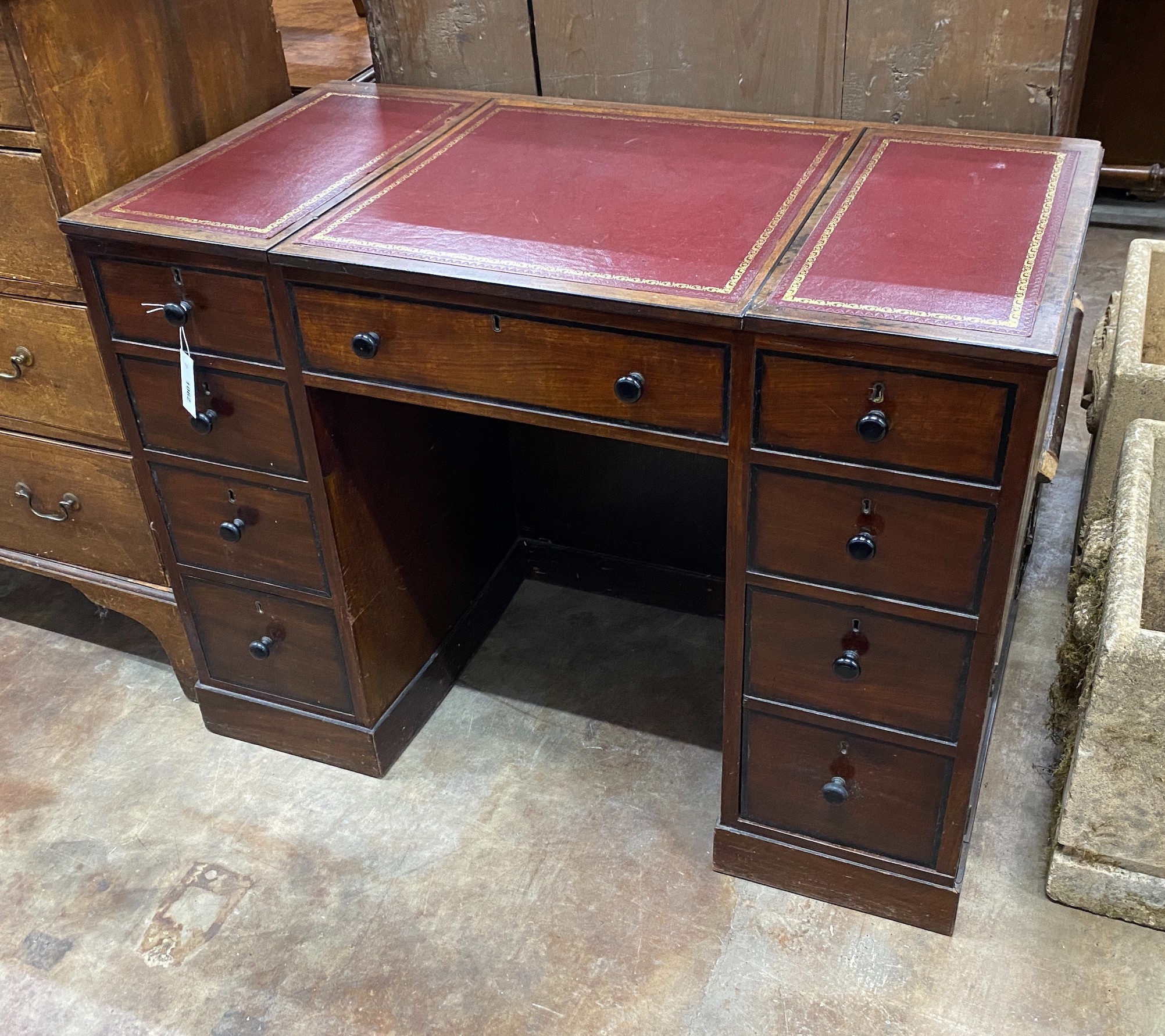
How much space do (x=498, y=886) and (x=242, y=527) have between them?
0.73 meters

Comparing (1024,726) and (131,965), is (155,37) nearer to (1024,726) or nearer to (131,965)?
(131,965)

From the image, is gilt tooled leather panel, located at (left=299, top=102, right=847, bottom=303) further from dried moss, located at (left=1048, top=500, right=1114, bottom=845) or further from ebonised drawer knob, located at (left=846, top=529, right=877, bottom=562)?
dried moss, located at (left=1048, top=500, right=1114, bottom=845)

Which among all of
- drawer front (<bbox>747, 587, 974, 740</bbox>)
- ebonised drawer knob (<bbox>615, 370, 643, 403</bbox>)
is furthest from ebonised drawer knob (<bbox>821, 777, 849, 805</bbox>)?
ebonised drawer knob (<bbox>615, 370, 643, 403</bbox>)

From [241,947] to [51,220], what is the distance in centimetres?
117

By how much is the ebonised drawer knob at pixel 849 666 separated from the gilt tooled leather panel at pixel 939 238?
503 millimetres

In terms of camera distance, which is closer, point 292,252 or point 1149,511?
point 292,252

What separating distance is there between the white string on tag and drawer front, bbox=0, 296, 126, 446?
0.22 m

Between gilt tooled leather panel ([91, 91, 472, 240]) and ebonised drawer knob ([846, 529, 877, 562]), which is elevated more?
gilt tooled leather panel ([91, 91, 472, 240])

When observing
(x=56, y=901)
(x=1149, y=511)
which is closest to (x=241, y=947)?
(x=56, y=901)

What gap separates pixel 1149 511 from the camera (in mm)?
1931

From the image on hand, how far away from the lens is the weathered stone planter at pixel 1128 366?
2064mm

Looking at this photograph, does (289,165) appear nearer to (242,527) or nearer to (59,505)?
(242,527)

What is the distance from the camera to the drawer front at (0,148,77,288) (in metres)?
1.78

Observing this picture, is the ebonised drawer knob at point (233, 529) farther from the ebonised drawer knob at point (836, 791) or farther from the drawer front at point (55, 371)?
the ebonised drawer knob at point (836, 791)
